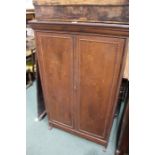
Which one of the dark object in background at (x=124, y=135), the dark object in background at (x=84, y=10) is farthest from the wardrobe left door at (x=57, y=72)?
the dark object in background at (x=124, y=135)

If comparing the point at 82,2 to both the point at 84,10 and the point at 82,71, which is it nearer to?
the point at 84,10

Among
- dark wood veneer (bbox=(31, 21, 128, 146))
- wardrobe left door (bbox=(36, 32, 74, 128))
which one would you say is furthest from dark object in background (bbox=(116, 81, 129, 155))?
wardrobe left door (bbox=(36, 32, 74, 128))

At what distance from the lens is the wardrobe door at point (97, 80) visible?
51.5 inches

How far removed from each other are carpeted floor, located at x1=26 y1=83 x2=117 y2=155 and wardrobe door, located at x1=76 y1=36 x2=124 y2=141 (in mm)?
169

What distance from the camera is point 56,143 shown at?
6.21 ft

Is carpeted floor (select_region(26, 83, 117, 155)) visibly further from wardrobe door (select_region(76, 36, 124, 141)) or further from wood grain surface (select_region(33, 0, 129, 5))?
wood grain surface (select_region(33, 0, 129, 5))

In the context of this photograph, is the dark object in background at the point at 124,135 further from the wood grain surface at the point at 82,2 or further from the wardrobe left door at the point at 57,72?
the wood grain surface at the point at 82,2

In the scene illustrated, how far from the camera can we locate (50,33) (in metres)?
1.48

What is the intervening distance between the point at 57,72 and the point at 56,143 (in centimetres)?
85

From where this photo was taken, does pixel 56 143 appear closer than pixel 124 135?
No

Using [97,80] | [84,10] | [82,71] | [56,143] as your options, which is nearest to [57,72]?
[82,71]
